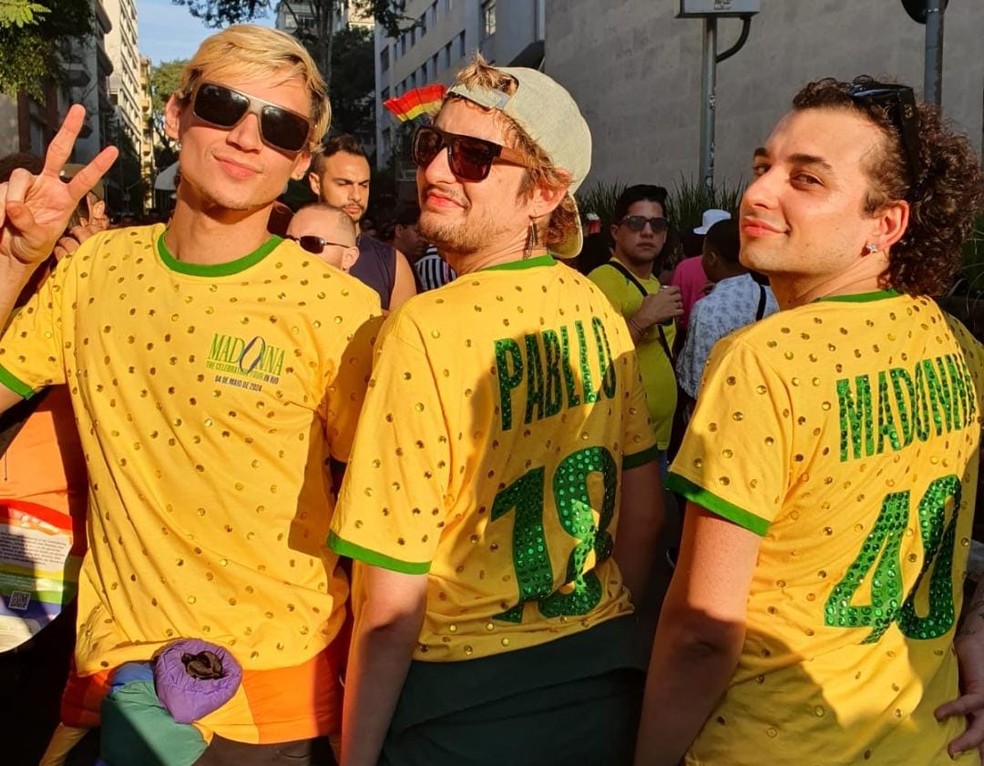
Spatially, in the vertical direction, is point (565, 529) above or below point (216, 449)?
below

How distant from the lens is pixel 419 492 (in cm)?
182

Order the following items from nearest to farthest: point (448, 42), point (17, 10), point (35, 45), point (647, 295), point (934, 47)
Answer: point (934, 47) → point (647, 295) → point (17, 10) → point (35, 45) → point (448, 42)

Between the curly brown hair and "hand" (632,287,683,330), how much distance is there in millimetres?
3273

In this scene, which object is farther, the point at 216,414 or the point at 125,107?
→ the point at 125,107

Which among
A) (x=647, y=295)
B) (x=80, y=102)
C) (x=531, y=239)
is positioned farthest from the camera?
(x=80, y=102)

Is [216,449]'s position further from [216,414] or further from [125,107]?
[125,107]

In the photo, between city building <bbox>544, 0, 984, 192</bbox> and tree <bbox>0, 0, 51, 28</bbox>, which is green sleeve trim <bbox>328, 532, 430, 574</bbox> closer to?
tree <bbox>0, 0, 51, 28</bbox>

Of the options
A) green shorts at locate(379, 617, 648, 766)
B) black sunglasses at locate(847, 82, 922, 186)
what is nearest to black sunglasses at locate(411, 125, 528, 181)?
black sunglasses at locate(847, 82, 922, 186)

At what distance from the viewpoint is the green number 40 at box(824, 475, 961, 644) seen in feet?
5.71

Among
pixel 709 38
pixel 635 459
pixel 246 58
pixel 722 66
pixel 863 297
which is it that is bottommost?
pixel 635 459

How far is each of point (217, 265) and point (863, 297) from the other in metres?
1.30

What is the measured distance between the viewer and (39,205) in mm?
2365

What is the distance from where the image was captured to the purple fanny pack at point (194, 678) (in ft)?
6.51

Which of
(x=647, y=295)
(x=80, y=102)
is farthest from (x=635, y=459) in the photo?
(x=80, y=102)
